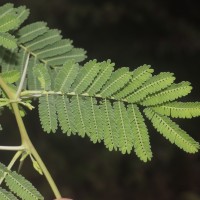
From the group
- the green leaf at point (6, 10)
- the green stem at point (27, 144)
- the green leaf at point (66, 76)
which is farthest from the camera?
the green leaf at point (6, 10)

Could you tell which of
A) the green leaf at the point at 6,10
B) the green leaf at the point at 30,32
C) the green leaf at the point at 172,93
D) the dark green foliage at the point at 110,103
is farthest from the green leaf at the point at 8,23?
the green leaf at the point at 172,93

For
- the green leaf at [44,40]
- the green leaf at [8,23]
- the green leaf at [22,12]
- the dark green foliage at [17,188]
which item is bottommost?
the dark green foliage at [17,188]

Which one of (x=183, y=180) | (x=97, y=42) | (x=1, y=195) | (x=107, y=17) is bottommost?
(x=1, y=195)

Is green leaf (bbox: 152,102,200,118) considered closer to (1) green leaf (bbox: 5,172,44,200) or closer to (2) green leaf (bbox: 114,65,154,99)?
(2) green leaf (bbox: 114,65,154,99)

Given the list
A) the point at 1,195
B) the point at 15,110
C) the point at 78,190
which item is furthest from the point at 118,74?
the point at 78,190

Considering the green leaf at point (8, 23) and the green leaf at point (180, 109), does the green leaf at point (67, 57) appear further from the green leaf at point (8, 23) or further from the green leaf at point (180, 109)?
the green leaf at point (180, 109)

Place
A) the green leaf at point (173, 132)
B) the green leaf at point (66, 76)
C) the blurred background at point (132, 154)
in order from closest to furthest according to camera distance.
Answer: the green leaf at point (173, 132)
the green leaf at point (66, 76)
the blurred background at point (132, 154)

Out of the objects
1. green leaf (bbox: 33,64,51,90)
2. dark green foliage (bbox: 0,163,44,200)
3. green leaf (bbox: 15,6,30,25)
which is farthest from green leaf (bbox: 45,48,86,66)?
dark green foliage (bbox: 0,163,44,200)

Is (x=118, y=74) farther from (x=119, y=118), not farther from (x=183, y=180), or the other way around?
(x=183, y=180)
